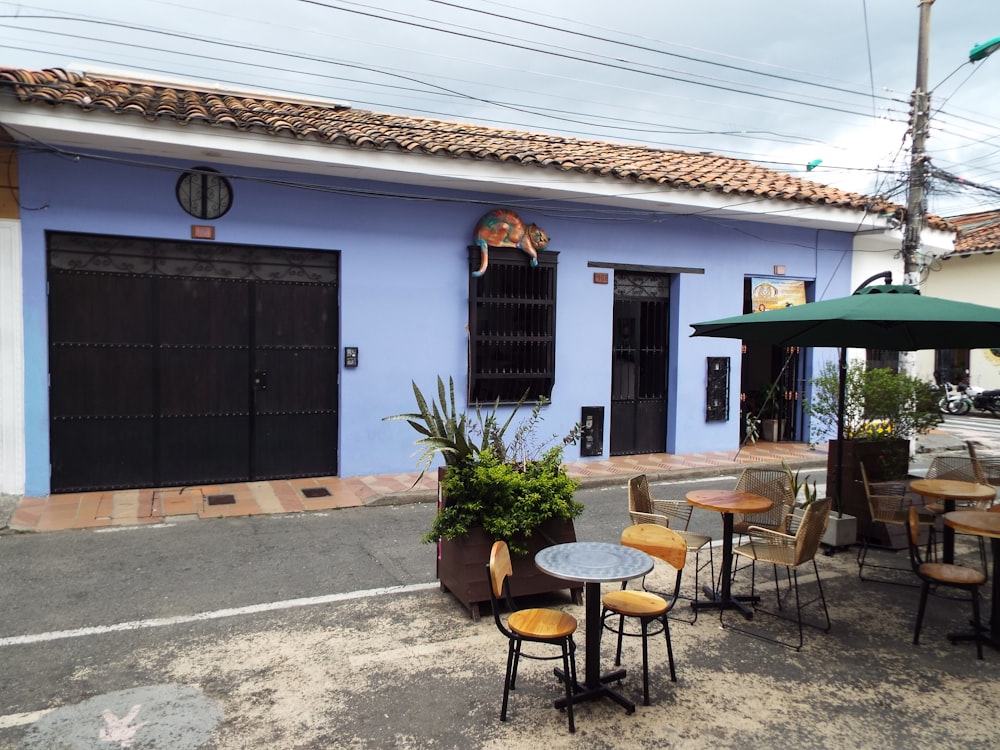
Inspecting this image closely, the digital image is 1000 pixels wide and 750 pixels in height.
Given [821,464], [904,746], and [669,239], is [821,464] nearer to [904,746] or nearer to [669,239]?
[669,239]

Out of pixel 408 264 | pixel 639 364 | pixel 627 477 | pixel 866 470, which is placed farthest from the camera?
pixel 639 364

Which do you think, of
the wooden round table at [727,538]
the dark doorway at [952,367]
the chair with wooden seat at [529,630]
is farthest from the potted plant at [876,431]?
the dark doorway at [952,367]

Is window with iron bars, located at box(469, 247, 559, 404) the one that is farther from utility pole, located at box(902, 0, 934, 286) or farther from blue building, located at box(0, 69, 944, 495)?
utility pole, located at box(902, 0, 934, 286)

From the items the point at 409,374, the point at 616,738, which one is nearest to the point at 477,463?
the point at 616,738

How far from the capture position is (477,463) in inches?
191

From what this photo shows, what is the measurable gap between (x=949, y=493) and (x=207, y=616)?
5.55 meters

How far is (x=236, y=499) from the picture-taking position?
7.94 metres

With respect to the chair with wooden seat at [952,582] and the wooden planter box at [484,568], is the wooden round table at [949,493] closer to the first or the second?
the chair with wooden seat at [952,582]

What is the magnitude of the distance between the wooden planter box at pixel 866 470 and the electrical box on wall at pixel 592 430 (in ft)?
13.7

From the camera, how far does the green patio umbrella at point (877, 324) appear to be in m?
4.61

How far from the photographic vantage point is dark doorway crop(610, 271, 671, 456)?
36.6 feet

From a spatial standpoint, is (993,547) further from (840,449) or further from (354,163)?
(354,163)

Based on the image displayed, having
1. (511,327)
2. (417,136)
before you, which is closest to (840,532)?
(511,327)

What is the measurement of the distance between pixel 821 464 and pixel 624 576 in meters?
8.87
